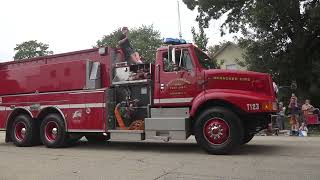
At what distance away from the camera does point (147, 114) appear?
12.8 meters

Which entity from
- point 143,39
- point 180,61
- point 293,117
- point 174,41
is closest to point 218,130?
point 180,61

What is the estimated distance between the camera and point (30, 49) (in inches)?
3268

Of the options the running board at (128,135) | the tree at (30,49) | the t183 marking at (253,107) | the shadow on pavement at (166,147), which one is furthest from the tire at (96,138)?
the tree at (30,49)

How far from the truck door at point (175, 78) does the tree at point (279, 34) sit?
50.8 ft

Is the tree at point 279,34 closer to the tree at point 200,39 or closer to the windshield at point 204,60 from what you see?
the tree at point 200,39

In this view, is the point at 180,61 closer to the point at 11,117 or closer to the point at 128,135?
the point at 128,135

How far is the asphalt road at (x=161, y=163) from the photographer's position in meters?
8.88

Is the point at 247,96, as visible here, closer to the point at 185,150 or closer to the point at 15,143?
the point at 185,150

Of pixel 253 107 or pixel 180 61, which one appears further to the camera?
pixel 180 61

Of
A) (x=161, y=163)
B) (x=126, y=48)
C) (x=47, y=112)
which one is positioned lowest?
(x=161, y=163)

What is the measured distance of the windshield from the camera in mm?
12258

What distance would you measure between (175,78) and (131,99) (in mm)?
1632

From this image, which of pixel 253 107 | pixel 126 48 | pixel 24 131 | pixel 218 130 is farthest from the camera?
pixel 24 131

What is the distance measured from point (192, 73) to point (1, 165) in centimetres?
489
